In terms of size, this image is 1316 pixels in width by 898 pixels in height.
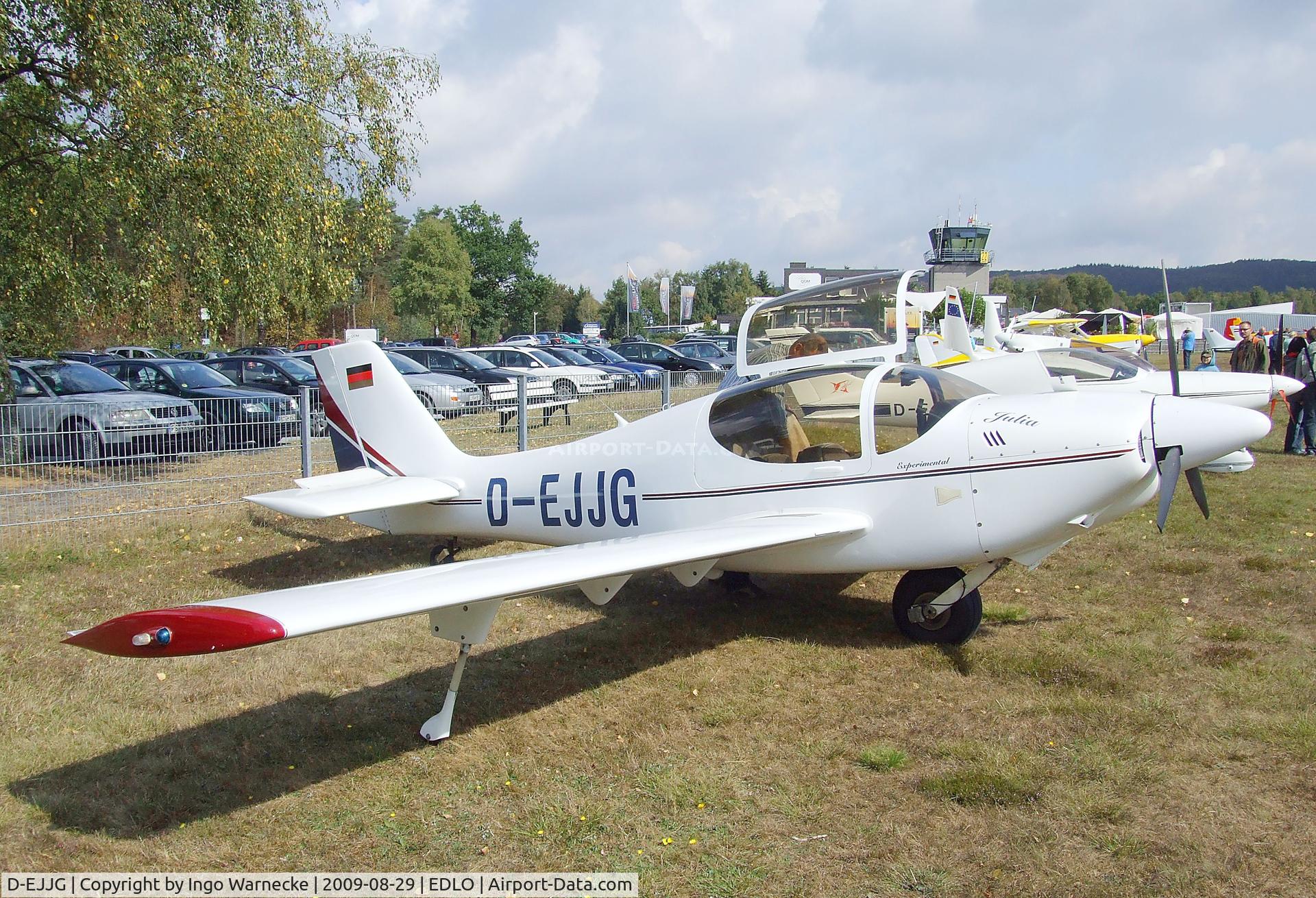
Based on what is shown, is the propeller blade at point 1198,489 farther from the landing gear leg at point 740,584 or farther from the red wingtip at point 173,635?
the red wingtip at point 173,635

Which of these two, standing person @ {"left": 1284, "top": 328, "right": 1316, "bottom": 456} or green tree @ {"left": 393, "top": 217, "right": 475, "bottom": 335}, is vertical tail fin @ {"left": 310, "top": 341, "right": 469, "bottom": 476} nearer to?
standing person @ {"left": 1284, "top": 328, "right": 1316, "bottom": 456}

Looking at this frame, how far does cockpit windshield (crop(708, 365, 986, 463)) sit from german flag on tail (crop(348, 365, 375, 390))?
3.30 metres

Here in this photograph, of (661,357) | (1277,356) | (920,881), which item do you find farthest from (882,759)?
(661,357)

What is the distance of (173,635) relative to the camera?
3266 mm

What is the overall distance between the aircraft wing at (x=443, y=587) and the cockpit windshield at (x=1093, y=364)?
659cm

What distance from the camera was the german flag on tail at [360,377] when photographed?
782cm

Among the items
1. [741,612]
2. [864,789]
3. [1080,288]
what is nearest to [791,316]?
[741,612]

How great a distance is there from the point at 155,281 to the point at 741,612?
8605mm

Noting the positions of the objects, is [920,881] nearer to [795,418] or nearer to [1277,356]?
[795,418]

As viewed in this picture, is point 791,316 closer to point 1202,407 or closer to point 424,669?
point 1202,407

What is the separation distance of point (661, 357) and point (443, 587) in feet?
88.7

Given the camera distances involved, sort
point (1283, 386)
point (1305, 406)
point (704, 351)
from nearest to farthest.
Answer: point (1283, 386) → point (1305, 406) → point (704, 351)

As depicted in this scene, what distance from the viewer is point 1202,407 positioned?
5.12 metres

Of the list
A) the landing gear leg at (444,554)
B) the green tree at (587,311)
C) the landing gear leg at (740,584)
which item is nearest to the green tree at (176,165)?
the landing gear leg at (444,554)
